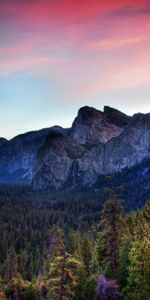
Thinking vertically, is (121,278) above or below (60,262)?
below

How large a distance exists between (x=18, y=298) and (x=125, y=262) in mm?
23697

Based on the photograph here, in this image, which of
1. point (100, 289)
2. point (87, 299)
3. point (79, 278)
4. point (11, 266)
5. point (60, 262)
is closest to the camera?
point (60, 262)

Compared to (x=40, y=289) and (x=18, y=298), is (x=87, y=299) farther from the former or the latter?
(x=18, y=298)

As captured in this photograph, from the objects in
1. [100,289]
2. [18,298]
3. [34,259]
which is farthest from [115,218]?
[34,259]

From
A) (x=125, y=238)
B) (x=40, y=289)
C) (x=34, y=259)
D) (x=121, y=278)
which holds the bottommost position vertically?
(x=34, y=259)

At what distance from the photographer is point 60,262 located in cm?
3553

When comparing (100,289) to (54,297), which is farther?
(100,289)

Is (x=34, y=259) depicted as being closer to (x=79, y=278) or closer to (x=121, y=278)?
(x=79, y=278)

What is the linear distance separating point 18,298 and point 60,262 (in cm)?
3392

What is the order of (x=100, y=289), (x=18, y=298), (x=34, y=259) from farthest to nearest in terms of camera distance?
(x=34, y=259)
(x=18, y=298)
(x=100, y=289)

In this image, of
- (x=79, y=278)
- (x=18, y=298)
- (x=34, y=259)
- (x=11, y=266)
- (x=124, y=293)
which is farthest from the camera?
(x=34, y=259)

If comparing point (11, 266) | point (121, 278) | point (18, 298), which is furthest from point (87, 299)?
point (11, 266)

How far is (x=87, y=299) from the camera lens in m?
52.3

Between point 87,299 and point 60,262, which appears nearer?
point 60,262
